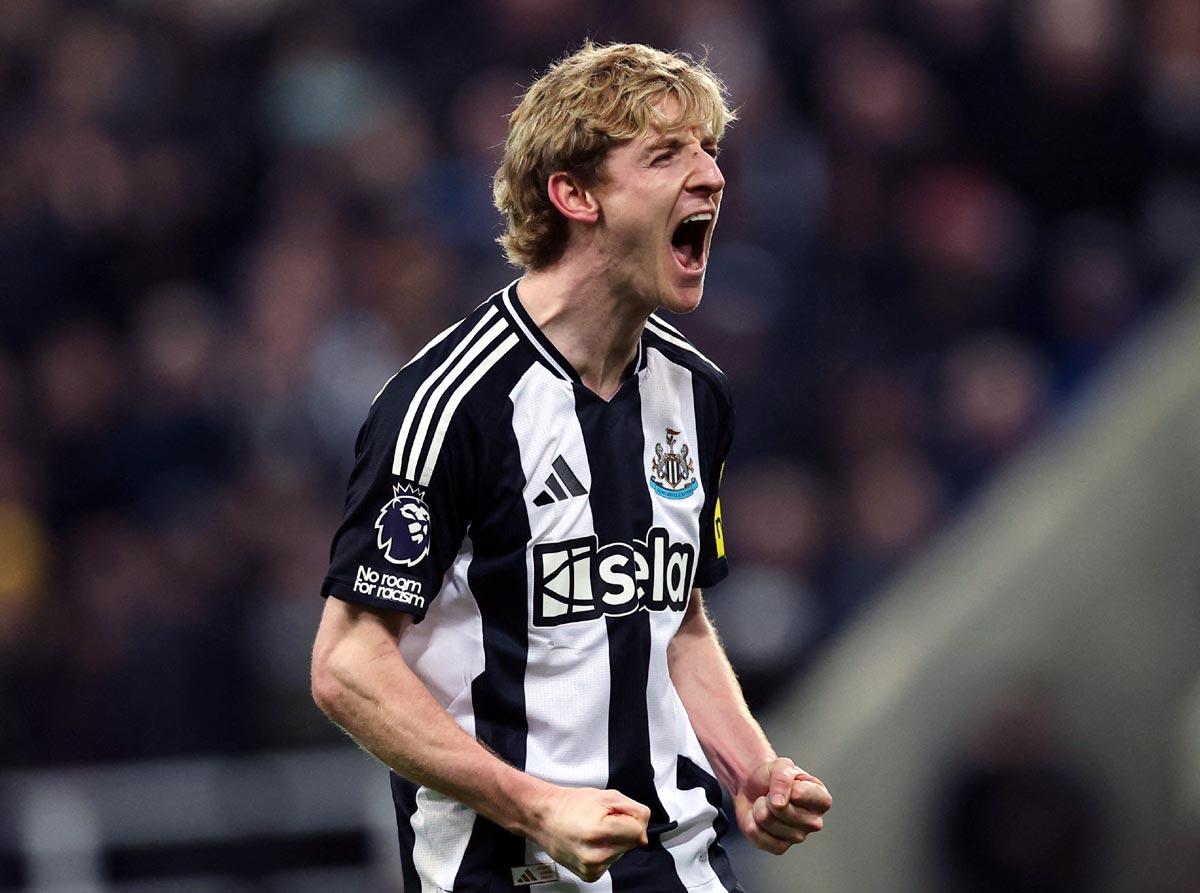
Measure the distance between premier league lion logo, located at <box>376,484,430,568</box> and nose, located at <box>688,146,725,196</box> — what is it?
827 millimetres

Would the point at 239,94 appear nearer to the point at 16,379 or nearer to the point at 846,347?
the point at 16,379

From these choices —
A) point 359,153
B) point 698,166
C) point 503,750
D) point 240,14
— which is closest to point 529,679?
point 503,750

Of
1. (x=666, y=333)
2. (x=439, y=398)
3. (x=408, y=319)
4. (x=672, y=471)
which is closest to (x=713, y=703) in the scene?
(x=672, y=471)

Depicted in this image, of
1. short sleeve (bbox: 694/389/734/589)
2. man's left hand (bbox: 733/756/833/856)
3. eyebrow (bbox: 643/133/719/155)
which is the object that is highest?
eyebrow (bbox: 643/133/719/155)

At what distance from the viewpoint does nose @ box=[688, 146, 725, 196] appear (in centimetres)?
391

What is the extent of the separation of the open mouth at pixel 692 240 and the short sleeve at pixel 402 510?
0.56m

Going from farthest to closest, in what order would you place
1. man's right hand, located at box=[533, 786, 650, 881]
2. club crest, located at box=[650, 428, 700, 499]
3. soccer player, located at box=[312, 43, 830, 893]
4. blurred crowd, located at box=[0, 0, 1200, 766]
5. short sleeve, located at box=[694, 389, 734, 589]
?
1. blurred crowd, located at box=[0, 0, 1200, 766]
2. short sleeve, located at box=[694, 389, 734, 589]
3. club crest, located at box=[650, 428, 700, 499]
4. soccer player, located at box=[312, 43, 830, 893]
5. man's right hand, located at box=[533, 786, 650, 881]

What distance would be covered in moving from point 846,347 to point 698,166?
5.97 metres

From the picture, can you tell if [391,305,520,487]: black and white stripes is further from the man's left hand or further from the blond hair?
the man's left hand

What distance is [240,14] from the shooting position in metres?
11.5

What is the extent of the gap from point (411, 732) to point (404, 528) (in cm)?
38

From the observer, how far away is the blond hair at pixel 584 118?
3.92 meters

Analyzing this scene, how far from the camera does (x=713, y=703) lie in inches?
166

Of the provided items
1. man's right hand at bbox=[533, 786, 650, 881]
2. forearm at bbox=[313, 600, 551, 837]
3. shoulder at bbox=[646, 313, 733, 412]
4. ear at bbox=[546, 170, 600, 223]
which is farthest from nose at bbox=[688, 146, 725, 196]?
man's right hand at bbox=[533, 786, 650, 881]
